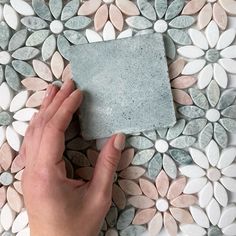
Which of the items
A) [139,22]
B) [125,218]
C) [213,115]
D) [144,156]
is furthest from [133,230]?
[139,22]

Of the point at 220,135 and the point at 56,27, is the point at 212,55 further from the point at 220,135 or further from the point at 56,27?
the point at 56,27

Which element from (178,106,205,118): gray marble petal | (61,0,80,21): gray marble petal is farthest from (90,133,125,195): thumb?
(61,0,80,21): gray marble petal

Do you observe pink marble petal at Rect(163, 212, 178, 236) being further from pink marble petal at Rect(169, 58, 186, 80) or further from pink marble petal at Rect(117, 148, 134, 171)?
pink marble petal at Rect(169, 58, 186, 80)

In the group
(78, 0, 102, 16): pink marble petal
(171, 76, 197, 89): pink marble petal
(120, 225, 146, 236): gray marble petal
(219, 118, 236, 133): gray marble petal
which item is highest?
(78, 0, 102, 16): pink marble petal

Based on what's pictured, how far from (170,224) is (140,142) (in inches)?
5.7

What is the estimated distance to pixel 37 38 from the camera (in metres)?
0.75

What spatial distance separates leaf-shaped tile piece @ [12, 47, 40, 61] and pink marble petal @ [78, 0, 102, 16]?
0.31ft

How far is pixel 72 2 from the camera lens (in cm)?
74

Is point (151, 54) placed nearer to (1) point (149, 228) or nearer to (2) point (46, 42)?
(2) point (46, 42)

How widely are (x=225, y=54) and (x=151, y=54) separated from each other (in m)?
0.12

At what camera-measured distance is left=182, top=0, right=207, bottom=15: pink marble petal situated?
734 mm

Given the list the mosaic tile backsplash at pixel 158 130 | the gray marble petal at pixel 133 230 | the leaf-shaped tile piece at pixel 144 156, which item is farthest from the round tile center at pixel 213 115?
the gray marble petal at pixel 133 230

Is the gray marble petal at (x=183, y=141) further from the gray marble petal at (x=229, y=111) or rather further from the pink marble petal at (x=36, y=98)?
the pink marble petal at (x=36, y=98)

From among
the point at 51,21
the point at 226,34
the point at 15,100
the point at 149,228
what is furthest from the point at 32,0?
the point at 149,228
